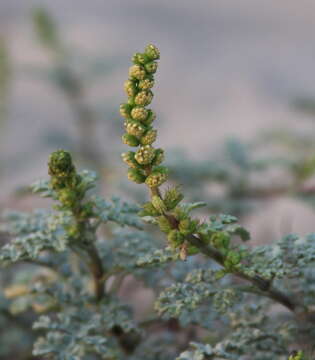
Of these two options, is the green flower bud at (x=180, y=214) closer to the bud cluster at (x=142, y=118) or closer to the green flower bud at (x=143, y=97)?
the bud cluster at (x=142, y=118)

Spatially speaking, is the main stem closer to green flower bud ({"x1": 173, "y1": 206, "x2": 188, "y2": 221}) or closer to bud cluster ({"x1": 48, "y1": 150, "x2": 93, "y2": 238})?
green flower bud ({"x1": 173, "y1": 206, "x2": 188, "y2": 221})

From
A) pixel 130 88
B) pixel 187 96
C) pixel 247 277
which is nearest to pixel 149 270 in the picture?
pixel 247 277

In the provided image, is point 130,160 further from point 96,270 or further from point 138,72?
point 96,270

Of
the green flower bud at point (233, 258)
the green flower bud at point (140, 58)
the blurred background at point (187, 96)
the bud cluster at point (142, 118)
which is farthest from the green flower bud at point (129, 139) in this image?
the blurred background at point (187, 96)

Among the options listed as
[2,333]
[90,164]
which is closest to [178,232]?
[2,333]

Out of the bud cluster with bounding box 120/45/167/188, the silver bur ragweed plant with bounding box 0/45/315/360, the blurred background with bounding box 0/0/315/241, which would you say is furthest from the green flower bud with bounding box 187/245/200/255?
the blurred background with bounding box 0/0/315/241

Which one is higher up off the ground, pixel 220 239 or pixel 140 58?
pixel 140 58

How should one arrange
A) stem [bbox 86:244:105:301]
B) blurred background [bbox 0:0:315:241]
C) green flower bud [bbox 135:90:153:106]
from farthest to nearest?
blurred background [bbox 0:0:315:241]
stem [bbox 86:244:105:301]
green flower bud [bbox 135:90:153:106]
